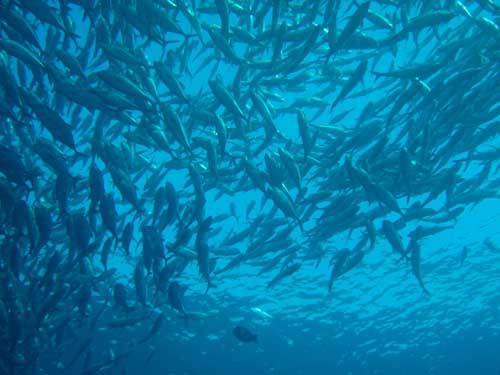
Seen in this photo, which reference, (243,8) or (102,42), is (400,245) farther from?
(102,42)

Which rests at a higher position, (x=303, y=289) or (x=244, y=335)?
(x=303, y=289)

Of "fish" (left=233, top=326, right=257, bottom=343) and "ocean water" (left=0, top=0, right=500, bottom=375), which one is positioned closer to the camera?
"ocean water" (left=0, top=0, right=500, bottom=375)

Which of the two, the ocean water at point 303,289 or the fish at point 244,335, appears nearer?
the ocean water at point 303,289

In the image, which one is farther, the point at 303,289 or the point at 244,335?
the point at 303,289

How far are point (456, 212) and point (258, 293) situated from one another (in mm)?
15789

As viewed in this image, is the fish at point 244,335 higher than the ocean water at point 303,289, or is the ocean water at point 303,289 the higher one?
the ocean water at point 303,289

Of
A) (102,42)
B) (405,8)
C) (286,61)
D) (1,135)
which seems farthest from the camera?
(1,135)

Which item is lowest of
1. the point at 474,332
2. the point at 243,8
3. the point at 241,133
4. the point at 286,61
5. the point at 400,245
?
the point at 400,245

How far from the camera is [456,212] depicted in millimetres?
8320

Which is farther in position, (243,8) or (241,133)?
(241,133)

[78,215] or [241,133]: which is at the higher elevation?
[241,133]

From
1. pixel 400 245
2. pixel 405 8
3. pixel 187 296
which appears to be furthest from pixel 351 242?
pixel 405 8

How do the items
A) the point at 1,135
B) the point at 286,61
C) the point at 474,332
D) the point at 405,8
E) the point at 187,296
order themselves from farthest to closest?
the point at 474,332 < the point at 187,296 < the point at 1,135 < the point at 286,61 < the point at 405,8

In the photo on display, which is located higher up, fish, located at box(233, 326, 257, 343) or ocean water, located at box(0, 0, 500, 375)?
ocean water, located at box(0, 0, 500, 375)
